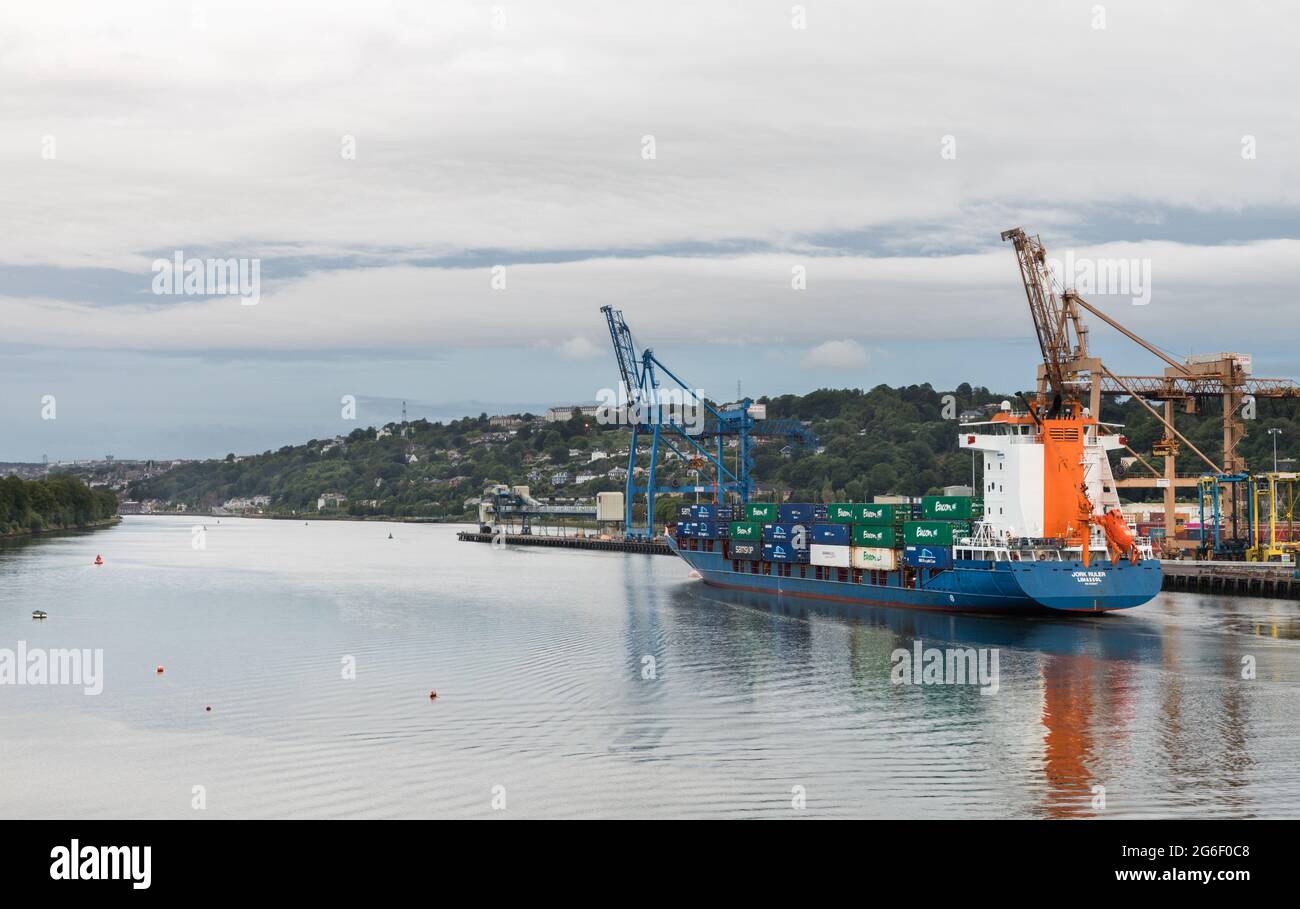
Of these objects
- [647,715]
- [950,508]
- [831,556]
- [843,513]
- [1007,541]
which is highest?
[950,508]

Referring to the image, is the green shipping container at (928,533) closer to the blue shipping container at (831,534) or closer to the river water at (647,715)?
the river water at (647,715)

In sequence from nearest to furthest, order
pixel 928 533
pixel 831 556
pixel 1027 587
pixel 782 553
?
pixel 1027 587, pixel 928 533, pixel 831 556, pixel 782 553

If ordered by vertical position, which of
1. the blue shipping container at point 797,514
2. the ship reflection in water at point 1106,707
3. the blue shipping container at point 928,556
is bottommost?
the ship reflection in water at point 1106,707

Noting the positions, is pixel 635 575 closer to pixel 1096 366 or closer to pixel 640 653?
pixel 1096 366

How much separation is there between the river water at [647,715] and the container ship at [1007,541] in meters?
1.37

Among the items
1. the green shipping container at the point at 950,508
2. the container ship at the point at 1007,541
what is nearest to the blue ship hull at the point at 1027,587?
the container ship at the point at 1007,541

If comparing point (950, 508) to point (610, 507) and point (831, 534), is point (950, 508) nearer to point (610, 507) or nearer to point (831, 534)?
point (831, 534)

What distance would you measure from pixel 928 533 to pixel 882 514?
454cm

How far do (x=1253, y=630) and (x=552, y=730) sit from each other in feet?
98.9

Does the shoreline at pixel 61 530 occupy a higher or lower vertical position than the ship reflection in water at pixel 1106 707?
lower

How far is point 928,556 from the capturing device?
5278 centimetres

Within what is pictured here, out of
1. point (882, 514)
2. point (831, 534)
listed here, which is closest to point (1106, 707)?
point (882, 514)

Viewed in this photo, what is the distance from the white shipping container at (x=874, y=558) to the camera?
55719 millimetres

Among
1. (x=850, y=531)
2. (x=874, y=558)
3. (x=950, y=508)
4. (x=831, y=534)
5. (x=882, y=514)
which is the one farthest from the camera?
(x=831, y=534)
